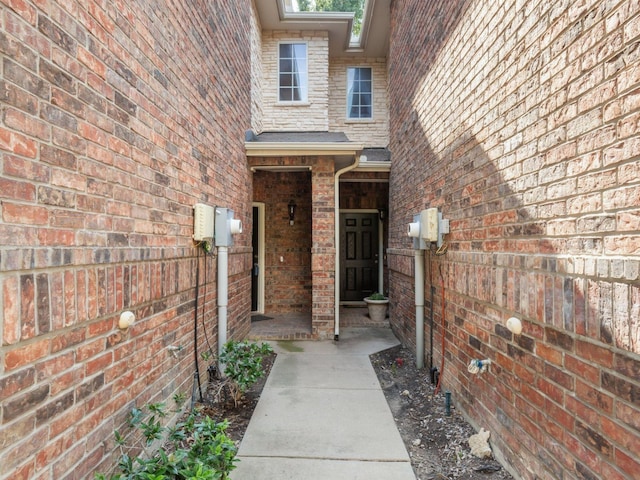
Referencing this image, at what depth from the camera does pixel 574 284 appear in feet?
5.42

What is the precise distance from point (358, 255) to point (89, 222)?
6836 millimetres

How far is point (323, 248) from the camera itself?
5598 millimetres

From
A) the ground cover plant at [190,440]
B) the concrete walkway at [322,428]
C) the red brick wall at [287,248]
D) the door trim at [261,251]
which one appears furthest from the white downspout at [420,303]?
the door trim at [261,251]

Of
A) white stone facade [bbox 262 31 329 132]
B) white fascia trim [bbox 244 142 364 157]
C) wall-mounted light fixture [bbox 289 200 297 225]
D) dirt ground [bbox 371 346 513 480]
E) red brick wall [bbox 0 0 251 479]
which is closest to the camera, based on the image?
red brick wall [bbox 0 0 251 479]

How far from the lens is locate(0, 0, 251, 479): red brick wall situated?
4.31 ft

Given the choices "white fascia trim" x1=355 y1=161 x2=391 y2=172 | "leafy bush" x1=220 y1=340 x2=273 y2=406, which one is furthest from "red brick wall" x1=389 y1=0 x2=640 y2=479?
"white fascia trim" x1=355 y1=161 x2=391 y2=172

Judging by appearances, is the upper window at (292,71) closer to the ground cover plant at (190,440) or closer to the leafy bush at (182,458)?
the ground cover plant at (190,440)

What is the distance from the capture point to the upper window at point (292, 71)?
7840mm

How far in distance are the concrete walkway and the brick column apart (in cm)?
107

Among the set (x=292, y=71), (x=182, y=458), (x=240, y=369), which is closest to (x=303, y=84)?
(x=292, y=71)

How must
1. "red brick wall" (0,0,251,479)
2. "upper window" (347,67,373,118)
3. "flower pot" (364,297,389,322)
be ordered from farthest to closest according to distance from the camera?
"upper window" (347,67,373,118), "flower pot" (364,297,389,322), "red brick wall" (0,0,251,479)

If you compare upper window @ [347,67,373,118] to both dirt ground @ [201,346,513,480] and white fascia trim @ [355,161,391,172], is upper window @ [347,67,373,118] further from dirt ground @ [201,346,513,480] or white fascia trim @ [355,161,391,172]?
dirt ground @ [201,346,513,480]

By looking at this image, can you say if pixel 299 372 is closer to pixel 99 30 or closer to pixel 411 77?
pixel 99 30

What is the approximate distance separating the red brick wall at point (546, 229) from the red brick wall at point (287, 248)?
4.16 m
